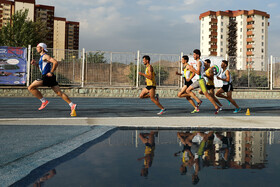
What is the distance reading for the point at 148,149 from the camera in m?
4.22

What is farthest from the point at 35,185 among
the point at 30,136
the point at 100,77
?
the point at 100,77

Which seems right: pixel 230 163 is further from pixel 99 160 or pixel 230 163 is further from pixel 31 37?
pixel 31 37

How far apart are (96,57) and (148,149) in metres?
14.9

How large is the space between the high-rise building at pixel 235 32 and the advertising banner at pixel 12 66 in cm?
8709

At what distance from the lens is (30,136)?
505 cm

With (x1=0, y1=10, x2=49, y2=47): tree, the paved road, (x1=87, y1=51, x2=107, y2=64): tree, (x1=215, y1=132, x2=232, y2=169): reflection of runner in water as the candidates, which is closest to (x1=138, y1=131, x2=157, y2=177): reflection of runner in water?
(x1=215, y1=132, x2=232, y2=169): reflection of runner in water

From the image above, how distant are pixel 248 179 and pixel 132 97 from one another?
16.7 m

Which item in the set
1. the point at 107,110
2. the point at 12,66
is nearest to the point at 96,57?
the point at 12,66

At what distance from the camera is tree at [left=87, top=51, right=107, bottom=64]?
18598 millimetres

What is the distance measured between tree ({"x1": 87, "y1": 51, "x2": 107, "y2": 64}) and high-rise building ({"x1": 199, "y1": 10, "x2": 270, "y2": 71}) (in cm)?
8437

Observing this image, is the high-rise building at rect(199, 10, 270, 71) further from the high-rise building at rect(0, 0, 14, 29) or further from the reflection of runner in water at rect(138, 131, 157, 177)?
the reflection of runner in water at rect(138, 131, 157, 177)

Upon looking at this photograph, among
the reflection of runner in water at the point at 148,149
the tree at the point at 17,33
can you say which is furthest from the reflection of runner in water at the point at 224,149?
the tree at the point at 17,33

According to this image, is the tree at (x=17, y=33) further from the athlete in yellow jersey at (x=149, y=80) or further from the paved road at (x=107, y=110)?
the athlete in yellow jersey at (x=149, y=80)

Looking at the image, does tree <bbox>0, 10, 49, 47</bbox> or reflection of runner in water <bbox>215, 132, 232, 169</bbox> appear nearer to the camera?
reflection of runner in water <bbox>215, 132, 232, 169</bbox>
